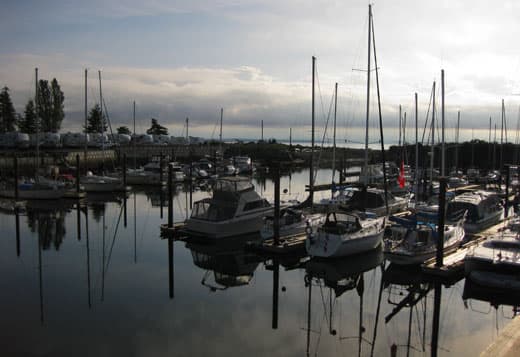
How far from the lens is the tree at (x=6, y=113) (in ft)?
294

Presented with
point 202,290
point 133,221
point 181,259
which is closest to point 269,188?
point 133,221

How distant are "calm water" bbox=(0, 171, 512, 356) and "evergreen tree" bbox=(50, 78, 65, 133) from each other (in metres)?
73.6

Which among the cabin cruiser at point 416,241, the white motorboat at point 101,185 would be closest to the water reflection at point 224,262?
the cabin cruiser at point 416,241

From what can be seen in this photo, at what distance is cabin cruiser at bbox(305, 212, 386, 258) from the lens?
2234cm

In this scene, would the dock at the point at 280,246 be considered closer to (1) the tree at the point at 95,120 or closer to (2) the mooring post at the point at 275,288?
(2) the mooring post at the point at 275,288

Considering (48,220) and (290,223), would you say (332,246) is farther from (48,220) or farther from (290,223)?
(48,220)

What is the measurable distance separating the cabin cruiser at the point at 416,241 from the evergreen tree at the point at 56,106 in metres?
86.2

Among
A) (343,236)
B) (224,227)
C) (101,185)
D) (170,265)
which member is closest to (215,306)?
(170,265)

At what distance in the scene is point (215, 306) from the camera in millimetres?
17969

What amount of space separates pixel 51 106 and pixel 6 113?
810 centimetres

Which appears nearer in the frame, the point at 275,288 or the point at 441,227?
the point at 441,227

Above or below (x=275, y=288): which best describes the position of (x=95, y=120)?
above

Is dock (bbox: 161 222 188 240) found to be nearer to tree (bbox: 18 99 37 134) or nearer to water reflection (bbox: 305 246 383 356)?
water reflection (bbox: 305 246 383 356)

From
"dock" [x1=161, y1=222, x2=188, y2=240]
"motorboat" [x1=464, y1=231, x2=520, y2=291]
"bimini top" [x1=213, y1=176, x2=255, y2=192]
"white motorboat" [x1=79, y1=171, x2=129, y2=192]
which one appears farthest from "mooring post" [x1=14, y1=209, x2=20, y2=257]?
"motorboat" [x1=464, y1=231, x2=520, y2=291]
